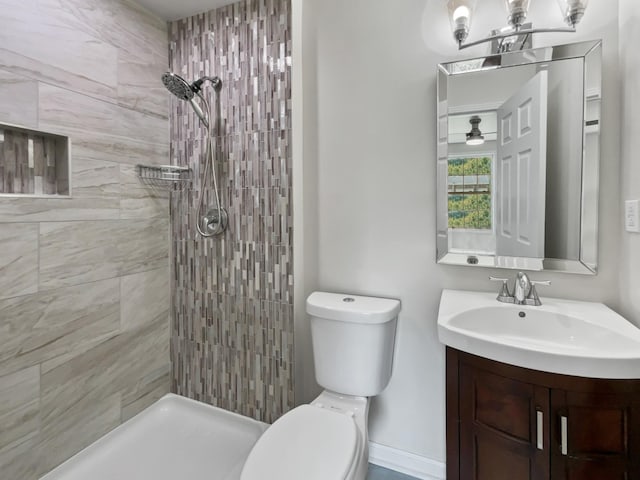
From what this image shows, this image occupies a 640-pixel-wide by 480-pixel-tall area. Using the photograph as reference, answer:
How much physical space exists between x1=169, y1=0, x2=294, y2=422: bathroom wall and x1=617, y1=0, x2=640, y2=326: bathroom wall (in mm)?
1361

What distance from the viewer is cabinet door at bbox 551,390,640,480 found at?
0.92m

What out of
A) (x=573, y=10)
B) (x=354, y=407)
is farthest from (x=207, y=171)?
(x=573, y=10)

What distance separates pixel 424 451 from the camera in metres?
1.57

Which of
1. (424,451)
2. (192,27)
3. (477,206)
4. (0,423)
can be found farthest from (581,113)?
(0,423)

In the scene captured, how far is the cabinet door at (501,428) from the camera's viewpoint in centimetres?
99

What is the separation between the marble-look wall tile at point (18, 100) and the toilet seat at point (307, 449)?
1576 millimetres

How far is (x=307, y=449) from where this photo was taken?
3.63 feet

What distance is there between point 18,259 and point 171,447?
1.17 metres

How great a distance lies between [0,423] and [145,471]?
2.09 feet

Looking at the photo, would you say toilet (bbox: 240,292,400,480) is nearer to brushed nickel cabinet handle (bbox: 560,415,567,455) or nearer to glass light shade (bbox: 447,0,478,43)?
brushed nickel cabinet handle (bbox: 560,415,567,455)

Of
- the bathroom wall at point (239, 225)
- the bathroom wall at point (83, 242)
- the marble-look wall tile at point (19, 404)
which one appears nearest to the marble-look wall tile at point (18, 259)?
the bathroom wall at point (83, 242)

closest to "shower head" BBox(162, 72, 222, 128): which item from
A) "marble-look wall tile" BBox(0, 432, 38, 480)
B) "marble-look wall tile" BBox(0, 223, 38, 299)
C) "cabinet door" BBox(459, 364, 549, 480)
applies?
"marble-look wall tile" BBox(0, 223, 38, 299)

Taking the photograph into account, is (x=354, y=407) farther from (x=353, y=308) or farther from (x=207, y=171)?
(x=207, y=171)

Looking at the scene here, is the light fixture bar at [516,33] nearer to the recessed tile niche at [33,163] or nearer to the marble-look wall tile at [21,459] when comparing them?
the recessed tile niche at [33,163]
